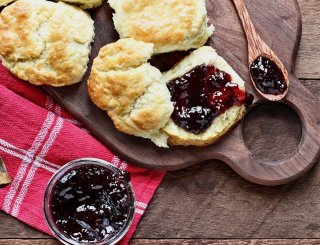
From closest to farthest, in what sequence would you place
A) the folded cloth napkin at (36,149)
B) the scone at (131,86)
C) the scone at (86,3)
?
1. the scone at (131,86)
2. the scone at (86,3)
3. the folded cloth napkin at (36,149)

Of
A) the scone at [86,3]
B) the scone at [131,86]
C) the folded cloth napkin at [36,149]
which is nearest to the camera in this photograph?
the scone at [131,86]

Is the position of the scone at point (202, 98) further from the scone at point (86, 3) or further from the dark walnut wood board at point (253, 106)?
the scone at point (86, 3)

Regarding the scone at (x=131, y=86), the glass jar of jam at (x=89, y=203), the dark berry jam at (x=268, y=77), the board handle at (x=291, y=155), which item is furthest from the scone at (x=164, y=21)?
the glass jar of jam at (x=89, y=203)

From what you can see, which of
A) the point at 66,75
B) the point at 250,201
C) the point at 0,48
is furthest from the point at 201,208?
the point at 0,48

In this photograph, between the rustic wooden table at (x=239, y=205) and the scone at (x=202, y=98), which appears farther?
the rustic wooden table at (x=239, y=205)

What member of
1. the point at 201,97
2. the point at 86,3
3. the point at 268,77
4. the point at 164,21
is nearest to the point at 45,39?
the point at 86,3

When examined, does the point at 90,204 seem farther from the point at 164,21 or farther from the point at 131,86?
the point at 164,21

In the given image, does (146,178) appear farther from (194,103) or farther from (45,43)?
(45,43)
